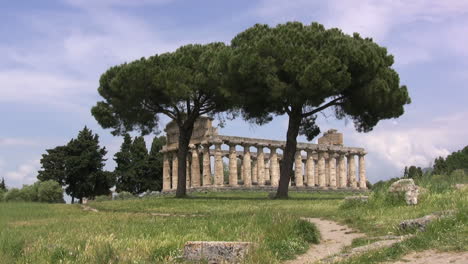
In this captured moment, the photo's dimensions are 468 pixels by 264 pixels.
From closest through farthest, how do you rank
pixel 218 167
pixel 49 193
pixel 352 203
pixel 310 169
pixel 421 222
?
1. pixel 421 222
2. pixel 352 203
3. pixel 49 193
4. pixel 218 167
5. pixel 310 169

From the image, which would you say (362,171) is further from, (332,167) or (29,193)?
(29,193)

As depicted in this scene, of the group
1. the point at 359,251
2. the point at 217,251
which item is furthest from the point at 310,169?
the point at 217,251

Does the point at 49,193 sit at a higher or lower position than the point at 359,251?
lower

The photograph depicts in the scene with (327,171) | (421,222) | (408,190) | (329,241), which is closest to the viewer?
(421,222)

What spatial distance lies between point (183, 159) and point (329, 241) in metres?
27.9

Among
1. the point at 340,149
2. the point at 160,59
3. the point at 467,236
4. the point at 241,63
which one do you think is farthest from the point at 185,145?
the point at 340,149

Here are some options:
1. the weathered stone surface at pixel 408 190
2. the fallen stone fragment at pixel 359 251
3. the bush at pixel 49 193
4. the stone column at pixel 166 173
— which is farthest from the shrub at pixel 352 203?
the stone column at pixel 166 173

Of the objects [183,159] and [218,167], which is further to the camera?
[218,167]

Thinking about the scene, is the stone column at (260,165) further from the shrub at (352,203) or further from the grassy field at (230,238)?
the grassy field at (230,238)

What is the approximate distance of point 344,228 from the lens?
635 inches

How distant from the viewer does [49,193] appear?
59625mm

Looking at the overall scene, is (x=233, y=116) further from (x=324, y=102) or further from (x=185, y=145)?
(x=324, y=102)

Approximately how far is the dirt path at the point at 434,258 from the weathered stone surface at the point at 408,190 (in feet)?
28.8

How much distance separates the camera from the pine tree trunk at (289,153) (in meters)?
35.8
